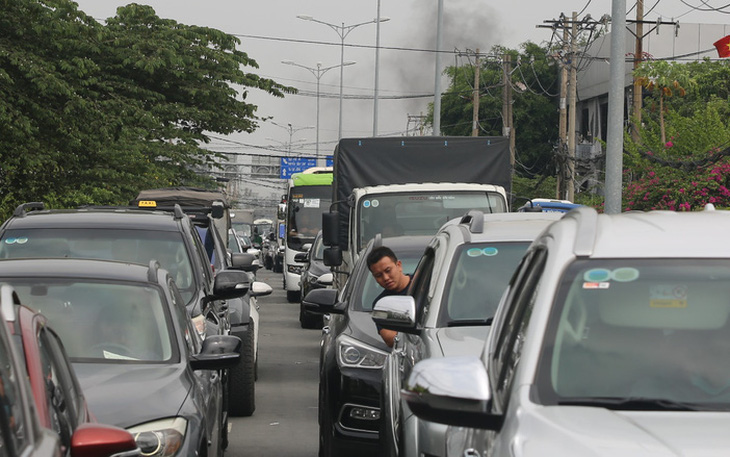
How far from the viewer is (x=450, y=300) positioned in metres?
7.69

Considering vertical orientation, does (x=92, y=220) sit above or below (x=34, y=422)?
above

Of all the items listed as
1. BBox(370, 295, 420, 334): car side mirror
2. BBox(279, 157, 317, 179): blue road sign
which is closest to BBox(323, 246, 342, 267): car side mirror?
BBox(370, 295, 420, 334): car side mirror

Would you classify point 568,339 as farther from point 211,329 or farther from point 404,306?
point 211,329

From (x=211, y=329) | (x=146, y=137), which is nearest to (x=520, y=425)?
(x=211, y=329)

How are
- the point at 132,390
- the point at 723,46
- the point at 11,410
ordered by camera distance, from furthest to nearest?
the point at 723,46 → the point at 132,390 → the point at 11,410

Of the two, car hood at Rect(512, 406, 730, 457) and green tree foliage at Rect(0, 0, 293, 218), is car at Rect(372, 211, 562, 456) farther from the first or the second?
green tree foliage at Rect(0, 0, 293, 218)

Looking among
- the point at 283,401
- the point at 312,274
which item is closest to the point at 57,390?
the point at 283,401

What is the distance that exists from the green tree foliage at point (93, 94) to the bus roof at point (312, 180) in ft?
13.8

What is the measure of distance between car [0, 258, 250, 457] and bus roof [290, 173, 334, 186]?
28.5m

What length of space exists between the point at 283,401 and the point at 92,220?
3.40 m

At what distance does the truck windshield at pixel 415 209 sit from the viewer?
16.5 meters

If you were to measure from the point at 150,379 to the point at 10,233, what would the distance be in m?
3.99

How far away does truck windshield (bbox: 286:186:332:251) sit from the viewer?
36.0m

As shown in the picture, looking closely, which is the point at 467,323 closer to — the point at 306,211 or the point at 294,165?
the point at 306,211
